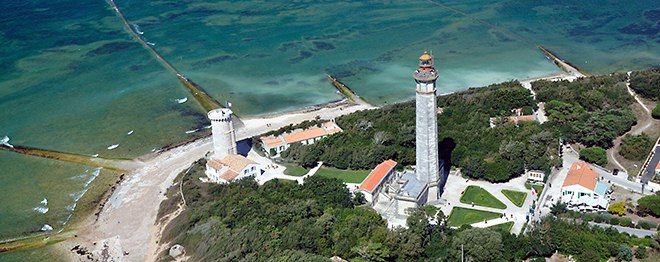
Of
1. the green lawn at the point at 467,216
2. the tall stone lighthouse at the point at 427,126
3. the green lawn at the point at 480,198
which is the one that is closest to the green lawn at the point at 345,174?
the tall stone lighthouse at the point at 427,126

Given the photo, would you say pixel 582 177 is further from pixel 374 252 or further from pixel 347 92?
pixel 347 92

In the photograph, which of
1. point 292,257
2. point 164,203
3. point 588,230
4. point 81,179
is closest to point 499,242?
point 588,230

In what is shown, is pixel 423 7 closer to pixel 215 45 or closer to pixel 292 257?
pixel 215 45

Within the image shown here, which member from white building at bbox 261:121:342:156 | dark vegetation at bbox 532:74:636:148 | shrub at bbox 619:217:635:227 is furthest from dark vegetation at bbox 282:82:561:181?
shrub at bbox 619:217:635:227

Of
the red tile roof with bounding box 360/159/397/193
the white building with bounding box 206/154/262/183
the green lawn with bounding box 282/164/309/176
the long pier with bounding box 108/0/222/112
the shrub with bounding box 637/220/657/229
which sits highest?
the shrub with bounding box 637/220/657/229

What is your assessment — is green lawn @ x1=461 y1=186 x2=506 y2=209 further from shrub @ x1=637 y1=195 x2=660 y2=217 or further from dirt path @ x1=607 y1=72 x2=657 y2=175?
dirt path @ x1=607 y1=72 x2=657 y2=175

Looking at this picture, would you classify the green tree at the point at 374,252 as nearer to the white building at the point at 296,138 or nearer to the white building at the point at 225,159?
the white building at the point at 225,159
